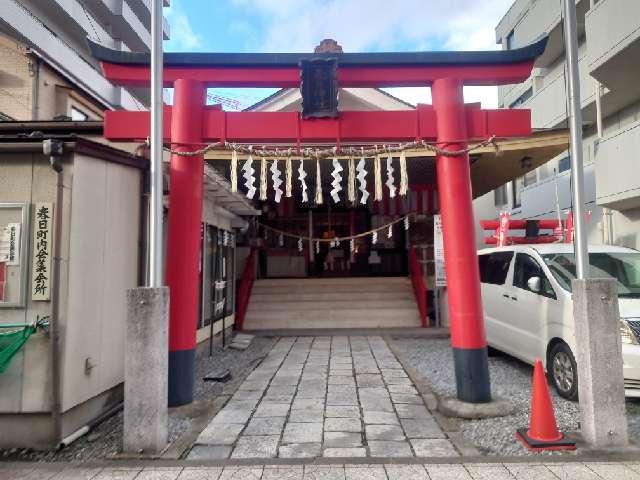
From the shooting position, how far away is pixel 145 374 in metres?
4.29

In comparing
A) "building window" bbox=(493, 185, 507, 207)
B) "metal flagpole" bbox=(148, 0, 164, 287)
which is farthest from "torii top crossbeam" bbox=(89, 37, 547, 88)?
"building window" bbox=(493, 185, 507, 207)

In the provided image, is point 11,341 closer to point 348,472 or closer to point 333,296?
point 348,472

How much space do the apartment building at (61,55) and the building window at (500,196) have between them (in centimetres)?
1578

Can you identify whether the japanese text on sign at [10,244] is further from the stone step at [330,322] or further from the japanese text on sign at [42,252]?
the stone step at [330,322]

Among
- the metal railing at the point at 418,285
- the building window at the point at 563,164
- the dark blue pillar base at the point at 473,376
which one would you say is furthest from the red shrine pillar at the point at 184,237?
the building window at the point at 563,164

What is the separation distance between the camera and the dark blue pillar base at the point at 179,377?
17.4ft

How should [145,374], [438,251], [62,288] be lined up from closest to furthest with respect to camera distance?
1. [145,374]
2. [62,288]
3. [438,251]

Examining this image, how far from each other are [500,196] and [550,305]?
14.4 meters

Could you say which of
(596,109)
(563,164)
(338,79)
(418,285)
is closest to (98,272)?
(338,79)

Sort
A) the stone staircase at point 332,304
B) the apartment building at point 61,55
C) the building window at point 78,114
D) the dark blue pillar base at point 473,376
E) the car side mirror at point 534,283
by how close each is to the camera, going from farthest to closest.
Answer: the stone staircase at point 332,304
the building window at point 78,114
the apartment building at point 61,55
the car side mirror at point 534,283
the dark blue pillar base at point 473,376

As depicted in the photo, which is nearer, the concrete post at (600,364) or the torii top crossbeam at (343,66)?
the concrete post at (600,364)

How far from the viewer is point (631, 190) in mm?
9719

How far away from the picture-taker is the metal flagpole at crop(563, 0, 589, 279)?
15.2 feet

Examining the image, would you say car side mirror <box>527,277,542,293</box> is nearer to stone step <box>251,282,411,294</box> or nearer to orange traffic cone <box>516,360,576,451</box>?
orange traffic cone <box>516,360,576,451</box>
